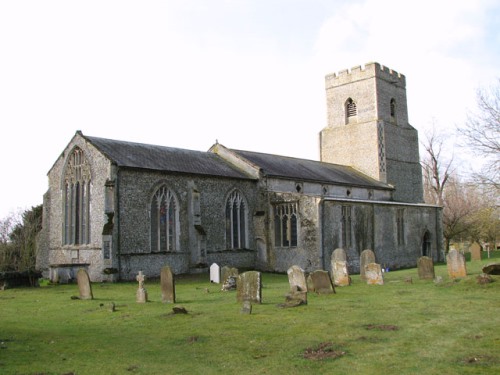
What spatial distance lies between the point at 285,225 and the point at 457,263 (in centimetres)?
1074

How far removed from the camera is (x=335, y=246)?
26641 mm

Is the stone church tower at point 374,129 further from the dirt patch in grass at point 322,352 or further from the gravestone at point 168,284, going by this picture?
the dirt patch in grass at point 322,352

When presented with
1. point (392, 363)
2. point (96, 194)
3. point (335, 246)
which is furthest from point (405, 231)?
point (392, 363)

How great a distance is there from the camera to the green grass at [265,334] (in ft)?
26.3

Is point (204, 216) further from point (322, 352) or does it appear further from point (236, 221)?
point (322, 352)

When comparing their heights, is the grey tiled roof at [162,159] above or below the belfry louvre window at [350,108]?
below

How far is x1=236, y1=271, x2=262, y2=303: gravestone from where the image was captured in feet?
46.4

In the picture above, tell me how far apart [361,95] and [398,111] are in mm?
4011

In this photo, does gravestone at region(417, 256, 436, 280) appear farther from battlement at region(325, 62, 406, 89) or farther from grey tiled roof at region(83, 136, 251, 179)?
battlement at region(325, 62, 406, 89)

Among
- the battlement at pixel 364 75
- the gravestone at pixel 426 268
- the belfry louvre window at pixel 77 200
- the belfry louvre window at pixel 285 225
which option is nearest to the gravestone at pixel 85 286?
the belfry louvre window at pixel 77 200

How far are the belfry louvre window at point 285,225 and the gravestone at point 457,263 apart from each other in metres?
9.82

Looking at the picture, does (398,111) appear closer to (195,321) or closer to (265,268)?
(265,268)

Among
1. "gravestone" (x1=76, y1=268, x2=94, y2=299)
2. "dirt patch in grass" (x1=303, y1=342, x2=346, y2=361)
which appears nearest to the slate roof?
"gravestone" (x1=76, y1=268, x2=94, y2=299)

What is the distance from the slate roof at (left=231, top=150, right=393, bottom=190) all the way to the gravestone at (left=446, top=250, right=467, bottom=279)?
12.6m
